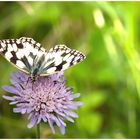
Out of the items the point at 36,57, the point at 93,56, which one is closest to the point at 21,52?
the point at 36,57

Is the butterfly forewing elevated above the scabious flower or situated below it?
above

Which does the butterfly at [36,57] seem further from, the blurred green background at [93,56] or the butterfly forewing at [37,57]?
the blurred green background at [93,56]

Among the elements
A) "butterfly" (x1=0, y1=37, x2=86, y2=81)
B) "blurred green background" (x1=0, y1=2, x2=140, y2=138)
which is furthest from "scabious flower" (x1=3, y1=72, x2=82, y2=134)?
"blurred green background" (x1=0, y1=2, x2=140, y2=138)

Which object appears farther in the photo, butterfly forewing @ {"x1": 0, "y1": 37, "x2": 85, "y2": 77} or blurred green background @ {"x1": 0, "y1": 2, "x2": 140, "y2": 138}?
blurred green background @ {"x1": 0, "y1": 2, "x2": 140, "y2": 138}

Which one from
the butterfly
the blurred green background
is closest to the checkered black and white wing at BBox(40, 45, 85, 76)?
the butterfly

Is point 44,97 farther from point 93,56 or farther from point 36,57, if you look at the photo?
point 93,56

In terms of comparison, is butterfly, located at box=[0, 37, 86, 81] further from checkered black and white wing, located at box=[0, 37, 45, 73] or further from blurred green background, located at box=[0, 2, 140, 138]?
blurred green background, located at box=[0, 2, 140, 138]

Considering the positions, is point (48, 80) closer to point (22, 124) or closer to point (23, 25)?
point (22, 124)

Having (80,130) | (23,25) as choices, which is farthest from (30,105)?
(23,25)
